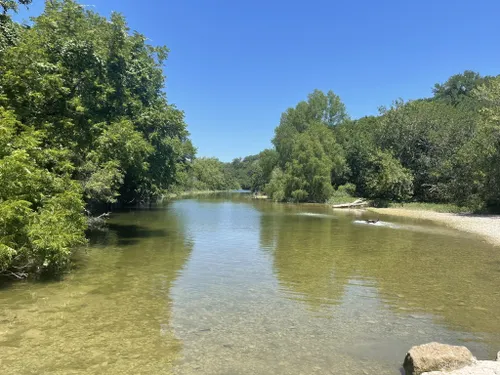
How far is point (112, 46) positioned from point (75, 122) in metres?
6.46

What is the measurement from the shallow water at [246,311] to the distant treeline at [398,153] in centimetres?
2344

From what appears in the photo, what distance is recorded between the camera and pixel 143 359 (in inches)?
276

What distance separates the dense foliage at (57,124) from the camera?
10.9m

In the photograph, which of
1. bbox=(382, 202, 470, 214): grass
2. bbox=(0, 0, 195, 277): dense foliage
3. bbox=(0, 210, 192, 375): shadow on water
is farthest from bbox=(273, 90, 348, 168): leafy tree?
bbox=(0, 210, 192, 375): shadow on water

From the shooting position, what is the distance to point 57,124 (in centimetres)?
1583

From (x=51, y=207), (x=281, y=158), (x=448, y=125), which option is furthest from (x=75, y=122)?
(x=281, y=158)

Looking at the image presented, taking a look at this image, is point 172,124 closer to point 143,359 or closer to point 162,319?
point 162,319

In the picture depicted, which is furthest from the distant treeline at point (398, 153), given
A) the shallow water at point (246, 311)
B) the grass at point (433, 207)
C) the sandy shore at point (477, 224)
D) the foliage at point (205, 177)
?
the foliage at point (205, 177)

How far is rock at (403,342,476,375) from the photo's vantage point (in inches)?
245

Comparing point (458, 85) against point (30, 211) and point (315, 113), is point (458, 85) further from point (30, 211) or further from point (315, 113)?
point (30, 211)

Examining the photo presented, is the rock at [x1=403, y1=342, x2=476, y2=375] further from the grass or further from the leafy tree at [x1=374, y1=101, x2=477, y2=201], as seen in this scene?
the leafy tree at [x1=374, y1=101, x2=477, y2=201]

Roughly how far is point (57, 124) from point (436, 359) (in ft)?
51.4

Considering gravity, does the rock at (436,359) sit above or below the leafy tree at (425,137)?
below

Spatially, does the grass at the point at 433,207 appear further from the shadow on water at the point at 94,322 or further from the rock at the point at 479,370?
the rock at the point at 479,370
